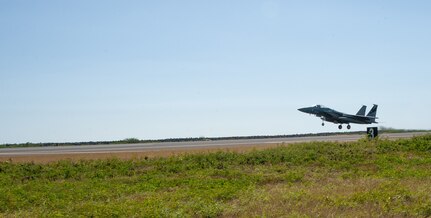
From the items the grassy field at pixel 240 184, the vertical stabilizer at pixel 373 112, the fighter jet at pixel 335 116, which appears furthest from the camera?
the vertical stabilizer at pixel 373 112

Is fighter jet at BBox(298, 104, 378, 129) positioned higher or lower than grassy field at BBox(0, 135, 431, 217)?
higher

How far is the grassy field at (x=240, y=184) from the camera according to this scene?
45.3 feet

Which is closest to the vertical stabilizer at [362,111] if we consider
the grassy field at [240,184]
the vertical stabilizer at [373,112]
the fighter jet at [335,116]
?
the vertical stabilizer at [373,112]

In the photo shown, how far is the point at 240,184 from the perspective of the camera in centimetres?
1927

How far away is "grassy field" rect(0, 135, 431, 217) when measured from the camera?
544 inches

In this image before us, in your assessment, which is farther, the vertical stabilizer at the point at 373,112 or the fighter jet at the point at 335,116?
the vertical stabilizer at the point at 373,112

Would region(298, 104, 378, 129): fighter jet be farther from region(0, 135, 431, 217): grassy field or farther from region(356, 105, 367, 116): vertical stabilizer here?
region(0, 135, 431, 217): grassy field

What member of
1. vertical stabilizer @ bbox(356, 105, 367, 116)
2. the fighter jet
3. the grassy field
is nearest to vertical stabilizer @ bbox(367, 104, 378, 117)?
vertical stabilizer @ bbox(356, 105, 367, 116)

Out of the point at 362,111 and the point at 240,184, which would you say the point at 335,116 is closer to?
the point at 362,111

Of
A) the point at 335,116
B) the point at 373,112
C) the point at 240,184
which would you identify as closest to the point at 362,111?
the point at 373,112

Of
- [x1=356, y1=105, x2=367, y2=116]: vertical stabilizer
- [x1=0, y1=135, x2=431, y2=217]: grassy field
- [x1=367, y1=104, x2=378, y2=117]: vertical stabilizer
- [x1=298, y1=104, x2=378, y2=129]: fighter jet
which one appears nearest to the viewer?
[x1=0, y1=135, x2=431, y2=217]: grassy field

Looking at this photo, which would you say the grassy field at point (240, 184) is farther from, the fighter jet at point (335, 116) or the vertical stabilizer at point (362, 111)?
the vertical stabilizer at point (362, 111)

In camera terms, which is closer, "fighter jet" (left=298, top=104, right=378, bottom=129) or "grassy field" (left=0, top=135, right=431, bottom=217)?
"grassy field" (left=0, top=135, right=431, bottom=217)

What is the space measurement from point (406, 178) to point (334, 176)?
2.91 meters
